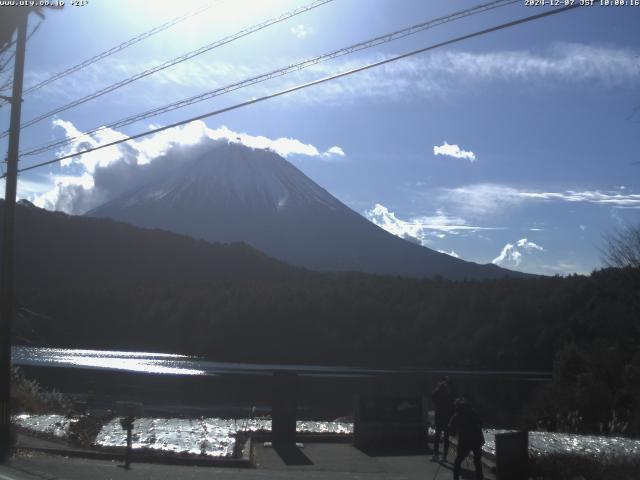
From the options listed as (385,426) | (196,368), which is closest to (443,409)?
(385,426)

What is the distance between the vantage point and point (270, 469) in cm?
1323

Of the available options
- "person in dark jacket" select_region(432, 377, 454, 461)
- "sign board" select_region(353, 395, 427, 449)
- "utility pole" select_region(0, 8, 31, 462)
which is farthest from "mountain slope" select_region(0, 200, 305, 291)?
"person in dark jacket" select_region(432, 377, 454, 461)

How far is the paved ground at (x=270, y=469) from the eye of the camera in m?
12.2

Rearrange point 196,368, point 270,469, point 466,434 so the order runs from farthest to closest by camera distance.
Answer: point 196,368 → point 270,469 → point 466,434

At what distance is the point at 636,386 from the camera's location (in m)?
20.7

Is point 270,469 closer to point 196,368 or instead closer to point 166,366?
point 196,368

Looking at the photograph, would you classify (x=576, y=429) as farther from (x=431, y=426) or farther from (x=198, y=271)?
(x=198, y=271)

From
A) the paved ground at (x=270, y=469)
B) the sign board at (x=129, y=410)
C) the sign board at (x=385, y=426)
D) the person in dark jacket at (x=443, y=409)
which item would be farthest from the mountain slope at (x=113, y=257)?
the person in dark jacket at (x=443, y=409)

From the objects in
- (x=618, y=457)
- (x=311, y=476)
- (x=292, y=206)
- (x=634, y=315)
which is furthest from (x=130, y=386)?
(x=292, y=206)

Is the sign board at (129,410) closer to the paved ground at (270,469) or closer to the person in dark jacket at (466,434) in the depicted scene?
the paved ground at (270,469)

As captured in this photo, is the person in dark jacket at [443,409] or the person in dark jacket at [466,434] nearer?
the person in dark jacket at [466,434]

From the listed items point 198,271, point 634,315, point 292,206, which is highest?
point 292,206

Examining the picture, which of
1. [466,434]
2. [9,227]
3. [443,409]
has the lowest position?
[466,434]

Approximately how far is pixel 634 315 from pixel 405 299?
4895 cm
